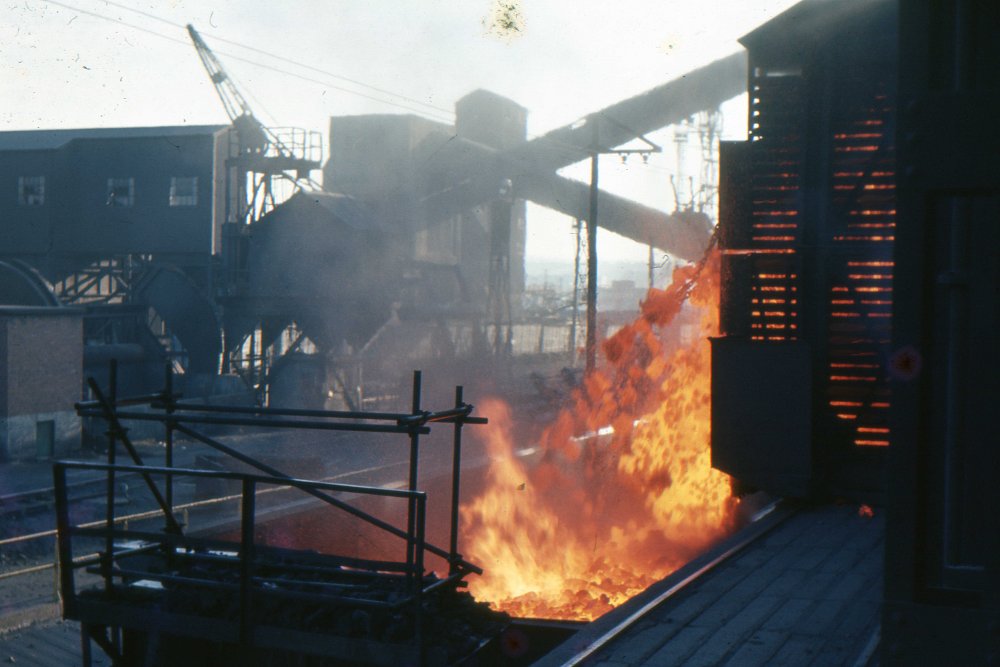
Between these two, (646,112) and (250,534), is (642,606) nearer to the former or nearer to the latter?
(250,534)

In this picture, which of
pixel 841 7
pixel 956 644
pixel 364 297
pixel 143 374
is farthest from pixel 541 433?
pixel 956 644

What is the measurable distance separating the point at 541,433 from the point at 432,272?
1475cm

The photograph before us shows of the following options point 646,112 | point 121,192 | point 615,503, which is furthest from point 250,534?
point 121,192

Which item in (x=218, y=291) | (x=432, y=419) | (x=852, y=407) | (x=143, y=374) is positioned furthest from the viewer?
(x=218, y=291)

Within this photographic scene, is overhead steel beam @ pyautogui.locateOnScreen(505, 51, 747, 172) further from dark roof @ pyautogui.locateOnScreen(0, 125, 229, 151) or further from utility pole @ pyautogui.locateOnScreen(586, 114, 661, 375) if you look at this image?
dark roof @ pyautogui.locateOnScreen(0, 125, 229, 151)

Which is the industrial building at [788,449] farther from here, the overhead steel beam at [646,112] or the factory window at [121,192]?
the factory window at [121,192]

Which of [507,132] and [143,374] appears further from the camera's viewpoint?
[507,132]

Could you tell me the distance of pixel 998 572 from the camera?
3365mm

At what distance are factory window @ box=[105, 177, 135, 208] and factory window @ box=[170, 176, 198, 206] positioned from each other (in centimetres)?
184

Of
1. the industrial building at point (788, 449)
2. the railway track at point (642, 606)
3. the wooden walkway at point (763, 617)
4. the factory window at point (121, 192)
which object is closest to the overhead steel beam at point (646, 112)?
the industrial building at point (788, 449)

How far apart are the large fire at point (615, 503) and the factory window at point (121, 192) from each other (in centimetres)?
2782

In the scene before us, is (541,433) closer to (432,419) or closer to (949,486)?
(432,419)

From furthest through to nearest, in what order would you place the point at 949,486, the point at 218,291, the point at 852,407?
the point at 218,291
the point at 852,407
the point at 949,486

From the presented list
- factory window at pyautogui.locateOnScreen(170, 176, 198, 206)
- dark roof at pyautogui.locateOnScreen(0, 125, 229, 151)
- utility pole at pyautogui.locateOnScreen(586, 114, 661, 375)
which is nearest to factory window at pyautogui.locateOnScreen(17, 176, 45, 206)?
dark roof at pyautogui.locateOnScreen(0, 125, 229, 151)
